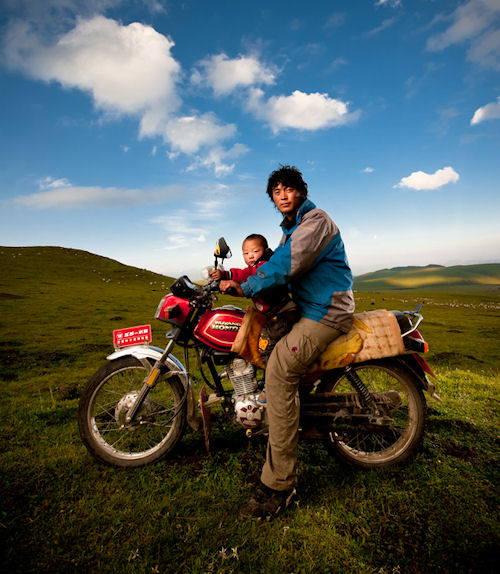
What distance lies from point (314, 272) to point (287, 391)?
128 cm

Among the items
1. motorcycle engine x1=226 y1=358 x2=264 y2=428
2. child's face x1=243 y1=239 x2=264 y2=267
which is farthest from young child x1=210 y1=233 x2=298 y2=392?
child's face x1=243 y1=239 x2=264 y2=267

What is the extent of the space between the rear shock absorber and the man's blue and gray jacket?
2.47ft

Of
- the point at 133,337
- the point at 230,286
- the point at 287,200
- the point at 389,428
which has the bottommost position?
the point at 389,428

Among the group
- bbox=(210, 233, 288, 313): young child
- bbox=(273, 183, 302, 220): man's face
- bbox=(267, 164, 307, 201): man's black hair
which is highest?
bbox=(267, 164, 307, 201): man's black hair

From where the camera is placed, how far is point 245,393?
3547 millimetres

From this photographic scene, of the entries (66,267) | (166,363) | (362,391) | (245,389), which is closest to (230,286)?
(245,389)

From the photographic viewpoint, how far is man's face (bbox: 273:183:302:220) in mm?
3586

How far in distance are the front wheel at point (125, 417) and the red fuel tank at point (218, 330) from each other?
77cm

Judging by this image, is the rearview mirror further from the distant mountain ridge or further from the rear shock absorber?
the distant mountain ridge

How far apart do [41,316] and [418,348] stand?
25798 millimetres

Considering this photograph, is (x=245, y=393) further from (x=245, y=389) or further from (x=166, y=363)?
(x=166, y=363)

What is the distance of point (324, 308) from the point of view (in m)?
3.07

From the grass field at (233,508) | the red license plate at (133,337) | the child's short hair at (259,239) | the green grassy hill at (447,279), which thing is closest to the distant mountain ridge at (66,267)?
the red license plate at (133,337)

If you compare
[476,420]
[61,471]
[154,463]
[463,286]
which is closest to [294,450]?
[154,463]
